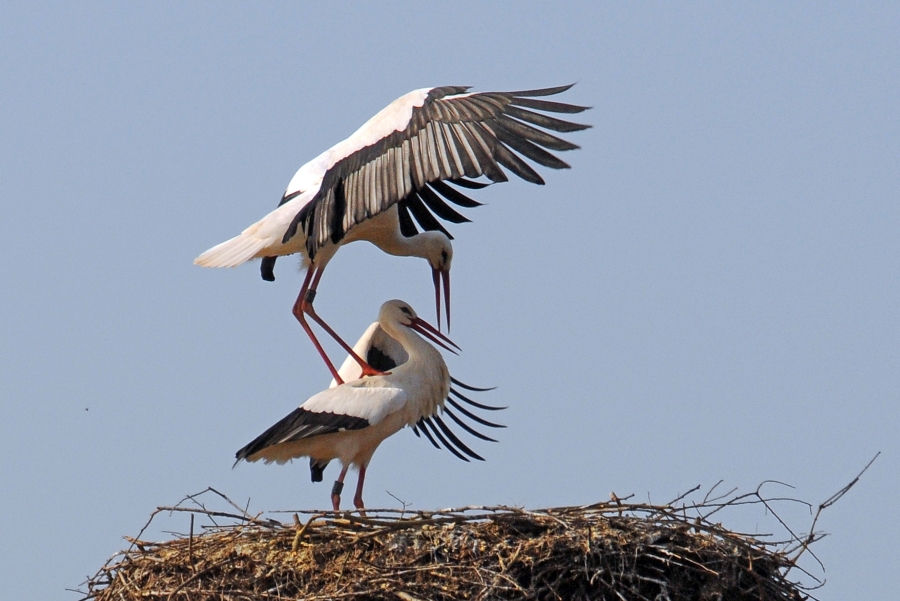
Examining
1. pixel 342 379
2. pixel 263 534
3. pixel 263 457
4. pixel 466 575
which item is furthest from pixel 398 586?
pixel 342 379

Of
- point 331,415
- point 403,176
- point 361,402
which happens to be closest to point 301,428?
point 331,415

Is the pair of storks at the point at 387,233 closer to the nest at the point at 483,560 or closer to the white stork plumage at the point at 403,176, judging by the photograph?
the white stork plumage at the point at 403,176

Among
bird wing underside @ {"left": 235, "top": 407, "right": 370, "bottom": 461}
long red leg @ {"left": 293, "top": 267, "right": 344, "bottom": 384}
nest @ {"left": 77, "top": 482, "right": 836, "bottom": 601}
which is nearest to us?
nest @ {"left": 77, "top": 482, "right": 836, "bottom": 601}

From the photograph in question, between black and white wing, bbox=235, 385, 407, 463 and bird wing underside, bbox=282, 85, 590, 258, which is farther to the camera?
black and white wing, bbox=235, 385, 407, 463

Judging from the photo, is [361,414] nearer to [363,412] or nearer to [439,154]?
[363,412]

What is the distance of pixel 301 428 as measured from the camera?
10.7 metres

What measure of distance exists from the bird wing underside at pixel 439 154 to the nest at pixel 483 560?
76.7 inches

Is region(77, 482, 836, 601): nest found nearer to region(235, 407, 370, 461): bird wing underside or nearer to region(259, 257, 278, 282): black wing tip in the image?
region(235, 407, 370, 461): bird wing underside

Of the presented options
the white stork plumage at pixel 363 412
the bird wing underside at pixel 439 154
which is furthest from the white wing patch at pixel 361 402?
the bird wing underside at pixel 439 154

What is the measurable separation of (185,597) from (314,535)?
776 mm

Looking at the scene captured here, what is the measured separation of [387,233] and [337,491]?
2062mm

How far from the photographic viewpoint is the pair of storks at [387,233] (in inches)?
387

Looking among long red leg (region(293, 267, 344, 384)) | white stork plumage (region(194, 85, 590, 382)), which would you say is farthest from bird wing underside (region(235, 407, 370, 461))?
long red leg (region(293, 267, 344, 384))

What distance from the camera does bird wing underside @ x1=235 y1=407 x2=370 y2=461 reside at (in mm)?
10688
